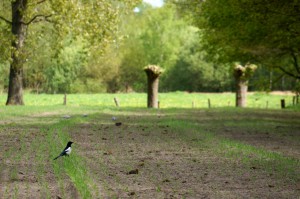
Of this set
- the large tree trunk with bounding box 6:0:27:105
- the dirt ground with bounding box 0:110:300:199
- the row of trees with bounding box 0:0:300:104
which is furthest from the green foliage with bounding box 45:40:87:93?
the dirt ground with bounding box 0:110:300:199

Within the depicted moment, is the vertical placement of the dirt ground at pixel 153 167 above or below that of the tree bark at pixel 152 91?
below

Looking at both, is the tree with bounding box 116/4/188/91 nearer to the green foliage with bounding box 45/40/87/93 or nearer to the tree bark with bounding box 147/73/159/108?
the green foliage with bounding box 45/40/87/93

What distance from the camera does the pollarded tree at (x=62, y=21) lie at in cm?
A: 3183

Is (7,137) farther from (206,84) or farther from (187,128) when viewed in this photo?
(206,84)

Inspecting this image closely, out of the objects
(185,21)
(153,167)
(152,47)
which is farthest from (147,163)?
(152,47)

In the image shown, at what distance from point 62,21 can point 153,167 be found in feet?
77.7

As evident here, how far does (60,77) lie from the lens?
86688 millimetres

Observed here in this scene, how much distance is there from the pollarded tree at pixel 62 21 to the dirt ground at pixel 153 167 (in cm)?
1520

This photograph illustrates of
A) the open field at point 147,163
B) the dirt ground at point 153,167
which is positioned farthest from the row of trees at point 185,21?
the dirt ground at point 153,167

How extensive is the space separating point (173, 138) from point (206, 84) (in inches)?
3134

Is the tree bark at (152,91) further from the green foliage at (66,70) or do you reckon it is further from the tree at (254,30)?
the green foliage at (66,70)

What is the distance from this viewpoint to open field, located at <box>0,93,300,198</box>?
8344mm

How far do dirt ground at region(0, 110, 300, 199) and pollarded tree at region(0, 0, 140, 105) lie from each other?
15.2 m

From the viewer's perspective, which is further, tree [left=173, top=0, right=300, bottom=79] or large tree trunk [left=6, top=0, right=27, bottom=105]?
large tree trunk [left=6, top=0, right=27, bottom=105]
